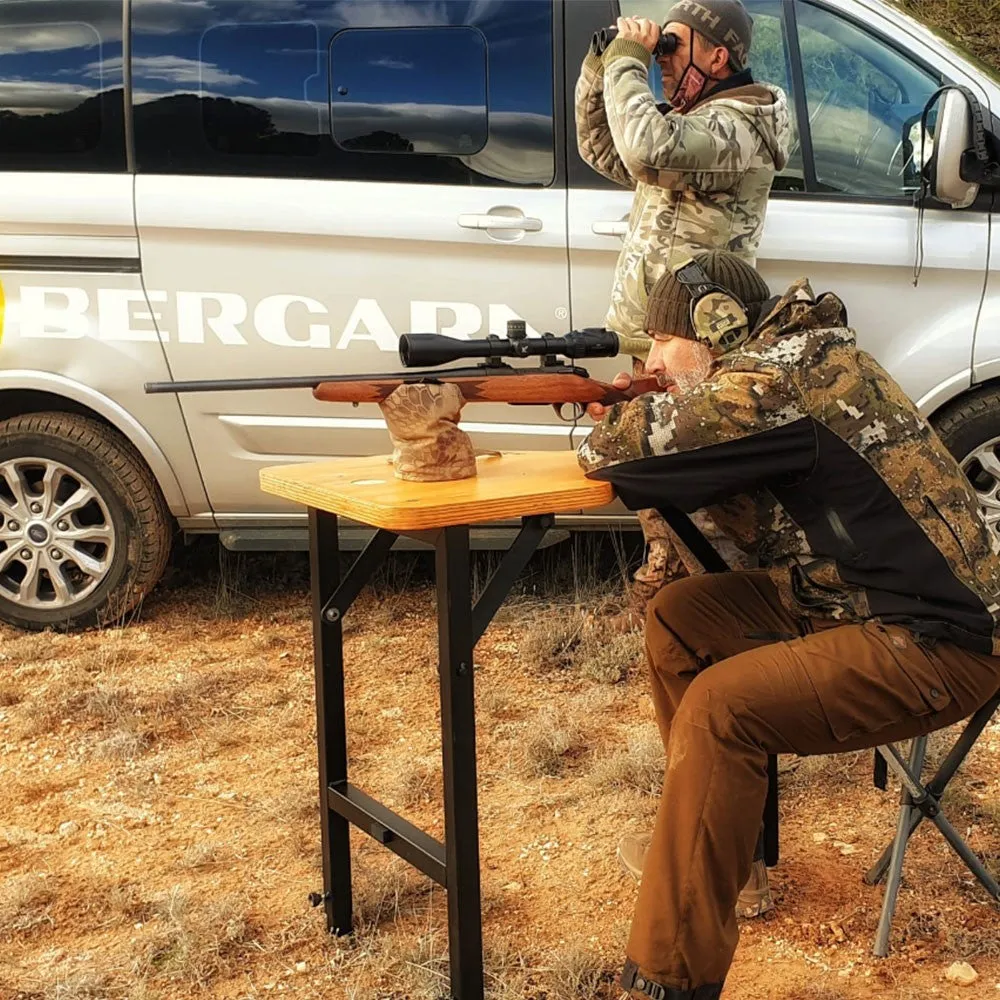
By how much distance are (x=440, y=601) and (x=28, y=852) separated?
5.31 feet

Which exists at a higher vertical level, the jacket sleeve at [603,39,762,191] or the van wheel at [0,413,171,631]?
the jacket sleeve at [603,39,762,191]

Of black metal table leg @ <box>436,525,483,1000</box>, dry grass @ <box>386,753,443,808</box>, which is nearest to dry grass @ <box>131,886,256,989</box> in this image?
black metal table leg @ <box>436,525,483,1000</box>

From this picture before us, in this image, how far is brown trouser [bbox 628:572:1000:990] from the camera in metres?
2.28

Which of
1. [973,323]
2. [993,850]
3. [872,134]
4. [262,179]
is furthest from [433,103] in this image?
[993,850]

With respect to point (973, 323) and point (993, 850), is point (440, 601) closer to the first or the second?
point (993, 850)

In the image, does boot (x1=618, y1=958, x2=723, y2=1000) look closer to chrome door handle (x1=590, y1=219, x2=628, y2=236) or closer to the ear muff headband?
the ear muff headband

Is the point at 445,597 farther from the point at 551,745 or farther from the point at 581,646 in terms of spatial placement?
the point at 581,646

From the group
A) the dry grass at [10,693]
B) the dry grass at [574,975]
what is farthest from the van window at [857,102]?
the dry grass at [10,693]

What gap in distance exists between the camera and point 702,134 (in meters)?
3.54

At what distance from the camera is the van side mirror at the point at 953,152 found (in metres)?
4.03

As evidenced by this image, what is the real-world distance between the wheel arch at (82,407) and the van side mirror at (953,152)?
2.78 meters

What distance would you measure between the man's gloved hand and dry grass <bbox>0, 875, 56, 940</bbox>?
270 centimetres

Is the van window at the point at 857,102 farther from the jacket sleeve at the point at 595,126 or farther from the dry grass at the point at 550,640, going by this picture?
the dry grass at the point at 550,640

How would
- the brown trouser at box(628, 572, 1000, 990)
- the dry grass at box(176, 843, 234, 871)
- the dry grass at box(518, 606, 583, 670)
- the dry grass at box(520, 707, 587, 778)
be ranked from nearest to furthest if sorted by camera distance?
the brown trouser at box(628, 572, 1000, 990) → the dry grass at box(176, 843, 234, 871) → the dry grass at box(520, 707, 587, 778) → the dry grass at box(518, 606, 583, 670)
